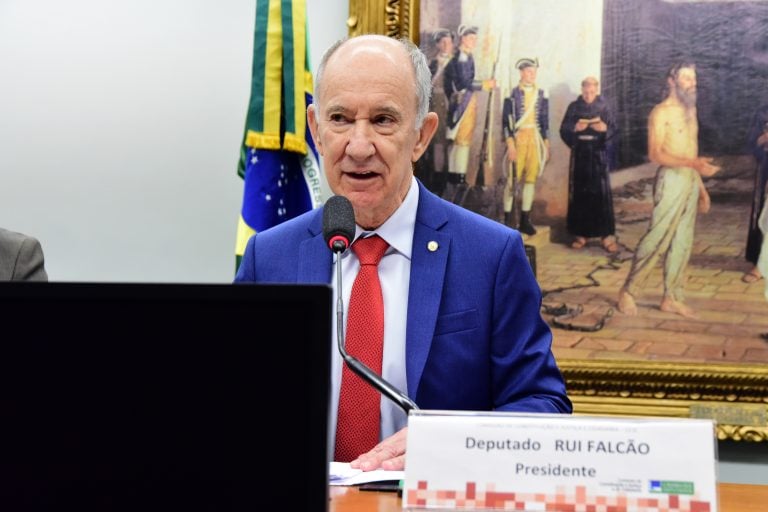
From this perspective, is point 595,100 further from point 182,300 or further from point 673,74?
point 182,300

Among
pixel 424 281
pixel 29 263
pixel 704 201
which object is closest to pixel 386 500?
pixel 424 281

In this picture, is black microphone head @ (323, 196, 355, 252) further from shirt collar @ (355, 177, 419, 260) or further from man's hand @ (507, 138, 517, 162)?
man's hand @ (507, 138, 517, 162)

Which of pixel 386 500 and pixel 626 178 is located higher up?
pixel 626 178

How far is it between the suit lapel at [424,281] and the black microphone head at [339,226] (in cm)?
47

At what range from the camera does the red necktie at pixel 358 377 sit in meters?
2.08

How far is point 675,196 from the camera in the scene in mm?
3346

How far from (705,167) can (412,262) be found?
1.54 metres

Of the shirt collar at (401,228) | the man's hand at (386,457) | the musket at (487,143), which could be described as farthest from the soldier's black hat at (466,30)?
the man's hand at (386,457)

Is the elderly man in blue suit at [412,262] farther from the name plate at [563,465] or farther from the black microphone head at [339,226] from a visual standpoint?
the name plate at [563,465]

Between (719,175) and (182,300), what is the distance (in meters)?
2.72

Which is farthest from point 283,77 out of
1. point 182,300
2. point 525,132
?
point 182,300

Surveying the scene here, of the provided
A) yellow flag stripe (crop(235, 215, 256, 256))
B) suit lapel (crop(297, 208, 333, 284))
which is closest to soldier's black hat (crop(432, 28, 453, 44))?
yellow flag stripe (crop(235, 215, 256, 256))

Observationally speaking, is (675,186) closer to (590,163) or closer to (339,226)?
(590,163)

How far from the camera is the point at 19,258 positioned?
2.44m
